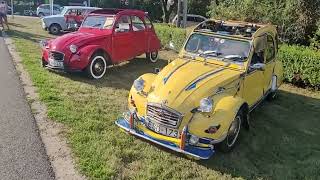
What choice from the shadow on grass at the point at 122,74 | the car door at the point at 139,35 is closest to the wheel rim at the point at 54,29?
the shadow on grass at the point at 122,74

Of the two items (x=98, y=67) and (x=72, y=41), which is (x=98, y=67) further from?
(x=72, y=41)

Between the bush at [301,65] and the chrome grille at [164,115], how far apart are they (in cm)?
644

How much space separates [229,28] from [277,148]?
109 inches

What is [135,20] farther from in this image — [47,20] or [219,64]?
[47,20]

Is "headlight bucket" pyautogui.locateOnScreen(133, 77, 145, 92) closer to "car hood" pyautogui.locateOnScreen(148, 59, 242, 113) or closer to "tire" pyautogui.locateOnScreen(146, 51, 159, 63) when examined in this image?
"car hood" pyautogui.locateOnScreen(148, 59, 242, 113)

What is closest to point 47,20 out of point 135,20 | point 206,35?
point 135,20

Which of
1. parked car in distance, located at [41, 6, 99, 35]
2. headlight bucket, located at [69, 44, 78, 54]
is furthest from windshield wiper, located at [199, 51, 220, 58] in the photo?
parked car in distance, located at [41, 6, 99, 35]

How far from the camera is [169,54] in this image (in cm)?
1523

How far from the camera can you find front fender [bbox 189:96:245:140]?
5.18 m

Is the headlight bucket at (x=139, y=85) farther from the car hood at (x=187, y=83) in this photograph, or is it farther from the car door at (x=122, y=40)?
the car door at (x=122, y=40)

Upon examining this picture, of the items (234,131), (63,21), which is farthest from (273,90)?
(63,21)

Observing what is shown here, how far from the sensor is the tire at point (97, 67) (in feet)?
32.1

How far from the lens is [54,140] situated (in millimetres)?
5723

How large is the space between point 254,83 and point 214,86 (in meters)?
1.52
